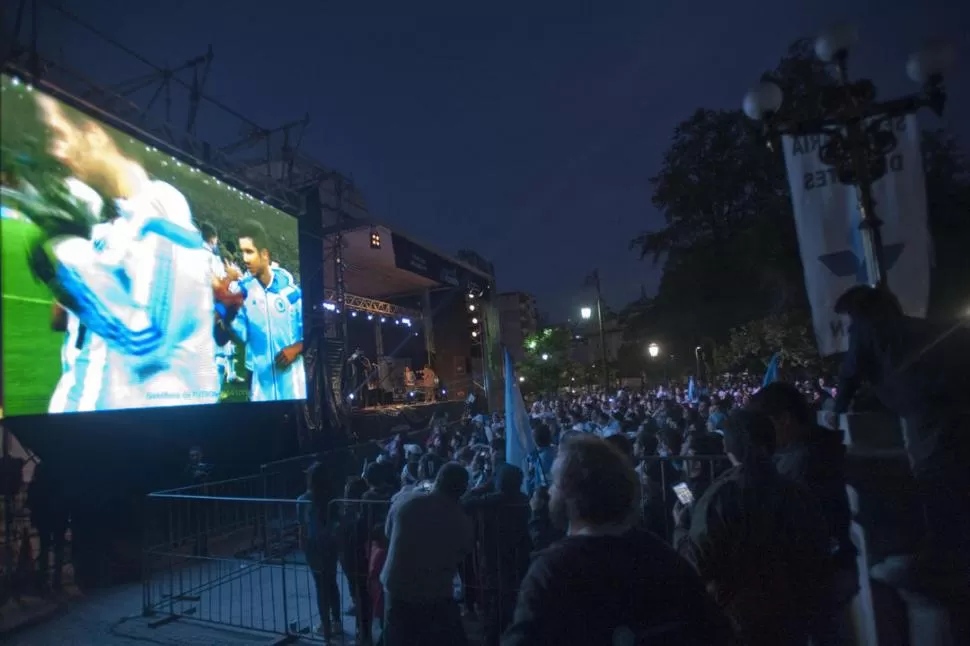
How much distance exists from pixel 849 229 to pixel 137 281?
8.99 meters

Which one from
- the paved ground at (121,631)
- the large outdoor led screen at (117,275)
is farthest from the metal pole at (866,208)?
the large outdoor led screen at (117,275)

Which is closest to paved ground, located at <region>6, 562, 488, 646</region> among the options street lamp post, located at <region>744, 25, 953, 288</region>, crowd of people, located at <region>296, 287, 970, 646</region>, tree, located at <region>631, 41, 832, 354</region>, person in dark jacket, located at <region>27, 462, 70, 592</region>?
person in dark jacket, located at <region>27, 462, 70, 592</region>

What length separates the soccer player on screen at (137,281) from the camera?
7984 millimetres

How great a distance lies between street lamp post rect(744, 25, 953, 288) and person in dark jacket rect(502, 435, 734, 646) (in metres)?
4.17

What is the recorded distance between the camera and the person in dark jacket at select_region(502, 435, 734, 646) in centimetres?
163

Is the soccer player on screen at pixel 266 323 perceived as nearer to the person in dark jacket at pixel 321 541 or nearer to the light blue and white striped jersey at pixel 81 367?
the light blue and white striped jersey at pixel 81 367

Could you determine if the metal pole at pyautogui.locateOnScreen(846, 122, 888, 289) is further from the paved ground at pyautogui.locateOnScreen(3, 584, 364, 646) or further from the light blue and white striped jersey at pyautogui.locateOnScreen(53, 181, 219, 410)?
the light blue and white striped jersey at pyautogui.locateOnScreen(53, 181, 219, 410)

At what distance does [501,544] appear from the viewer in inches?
194

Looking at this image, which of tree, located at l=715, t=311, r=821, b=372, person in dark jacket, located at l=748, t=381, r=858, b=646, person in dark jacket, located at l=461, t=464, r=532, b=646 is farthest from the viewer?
tree, located at l=715, t=311, r=821, b=372

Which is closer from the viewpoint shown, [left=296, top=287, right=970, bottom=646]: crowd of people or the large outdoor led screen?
[left=296, top=287, right=970, bottom=646]: crowd of people

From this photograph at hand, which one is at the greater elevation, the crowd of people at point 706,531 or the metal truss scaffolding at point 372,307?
the metal truss scaffolding at point 372,307

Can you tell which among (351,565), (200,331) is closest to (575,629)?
(351,565)

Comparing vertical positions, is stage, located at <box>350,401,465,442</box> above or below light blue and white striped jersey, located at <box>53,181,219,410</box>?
below

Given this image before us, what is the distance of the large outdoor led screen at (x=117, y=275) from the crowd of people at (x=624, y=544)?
440 centimetres
